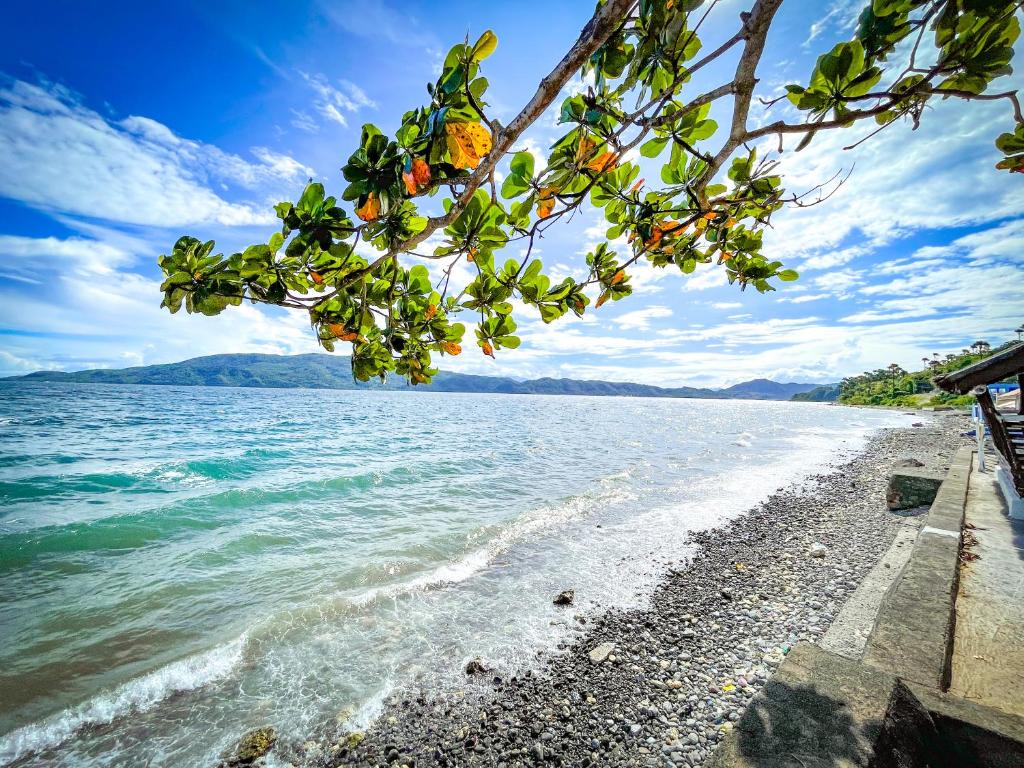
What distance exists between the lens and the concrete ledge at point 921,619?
2.27m

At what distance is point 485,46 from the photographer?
1.22m

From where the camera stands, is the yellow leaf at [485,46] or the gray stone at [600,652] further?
the gray stone at [600,652]

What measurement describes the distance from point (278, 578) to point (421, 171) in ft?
25.7

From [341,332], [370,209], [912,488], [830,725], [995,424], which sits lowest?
[912,488]

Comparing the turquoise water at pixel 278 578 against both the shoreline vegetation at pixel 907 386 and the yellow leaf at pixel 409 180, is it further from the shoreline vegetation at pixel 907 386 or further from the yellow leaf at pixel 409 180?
the shoreline vegetation at pixel 907 386

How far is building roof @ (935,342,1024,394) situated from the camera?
278cm

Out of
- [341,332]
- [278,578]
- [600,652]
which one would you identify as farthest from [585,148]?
[278,578]

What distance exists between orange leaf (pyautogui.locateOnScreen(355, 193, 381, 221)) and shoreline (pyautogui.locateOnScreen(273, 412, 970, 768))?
4217mm

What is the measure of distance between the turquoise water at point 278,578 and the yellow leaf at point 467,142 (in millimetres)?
4830

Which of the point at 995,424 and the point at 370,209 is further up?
the point at 370,209

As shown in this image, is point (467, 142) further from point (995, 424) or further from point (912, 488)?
point (912, 488)

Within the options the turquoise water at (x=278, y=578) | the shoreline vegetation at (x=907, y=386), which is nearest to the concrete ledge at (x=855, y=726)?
the turquoise water at (x=278, y=578)

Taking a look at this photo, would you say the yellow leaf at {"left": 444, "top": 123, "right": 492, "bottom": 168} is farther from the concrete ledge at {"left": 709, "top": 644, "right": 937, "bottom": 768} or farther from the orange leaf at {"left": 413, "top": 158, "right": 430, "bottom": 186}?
the concrete ledge at {"left": 709, "top": 644, "right": 937, "bottom": 768}

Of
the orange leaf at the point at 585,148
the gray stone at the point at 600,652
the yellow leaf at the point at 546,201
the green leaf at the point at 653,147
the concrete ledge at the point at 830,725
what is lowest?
the gray stone at the point at 600,652
